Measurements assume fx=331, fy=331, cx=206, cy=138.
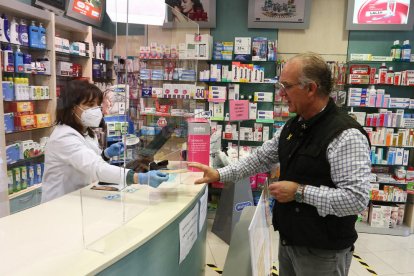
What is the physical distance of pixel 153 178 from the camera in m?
1.76

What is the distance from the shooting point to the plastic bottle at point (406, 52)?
4.44 meters

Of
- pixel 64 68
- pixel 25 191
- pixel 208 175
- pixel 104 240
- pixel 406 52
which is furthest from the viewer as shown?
pixel 64 68

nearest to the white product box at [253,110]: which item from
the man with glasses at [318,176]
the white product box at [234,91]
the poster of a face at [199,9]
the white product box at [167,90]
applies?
the white product box at [234,91]

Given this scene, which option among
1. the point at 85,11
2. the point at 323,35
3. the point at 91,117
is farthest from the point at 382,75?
the point at 85,11

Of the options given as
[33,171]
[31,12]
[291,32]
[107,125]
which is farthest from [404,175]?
[31,12]

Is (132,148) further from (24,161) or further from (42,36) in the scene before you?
(42,36)

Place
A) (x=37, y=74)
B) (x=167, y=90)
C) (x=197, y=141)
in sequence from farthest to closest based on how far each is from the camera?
(x=37, y=74) → (x=167, y=90) → (x=197, y=141)

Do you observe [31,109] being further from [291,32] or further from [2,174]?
[291,32]

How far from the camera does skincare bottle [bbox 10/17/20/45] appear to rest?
380cm

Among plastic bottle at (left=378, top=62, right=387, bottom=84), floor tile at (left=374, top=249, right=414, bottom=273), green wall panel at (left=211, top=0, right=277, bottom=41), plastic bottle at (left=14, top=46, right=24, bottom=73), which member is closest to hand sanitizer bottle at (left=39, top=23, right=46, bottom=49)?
plastic bottle at (left=14, top=46, right=24, bottom=73)

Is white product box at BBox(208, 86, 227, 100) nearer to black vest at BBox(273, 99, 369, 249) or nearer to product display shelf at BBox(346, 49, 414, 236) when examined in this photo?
product display shelf at BBox(346, 49, 414, 236)

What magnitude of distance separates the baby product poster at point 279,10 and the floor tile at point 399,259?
335 centimetres

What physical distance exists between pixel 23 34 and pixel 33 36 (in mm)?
135

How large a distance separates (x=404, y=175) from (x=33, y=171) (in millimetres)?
4959
